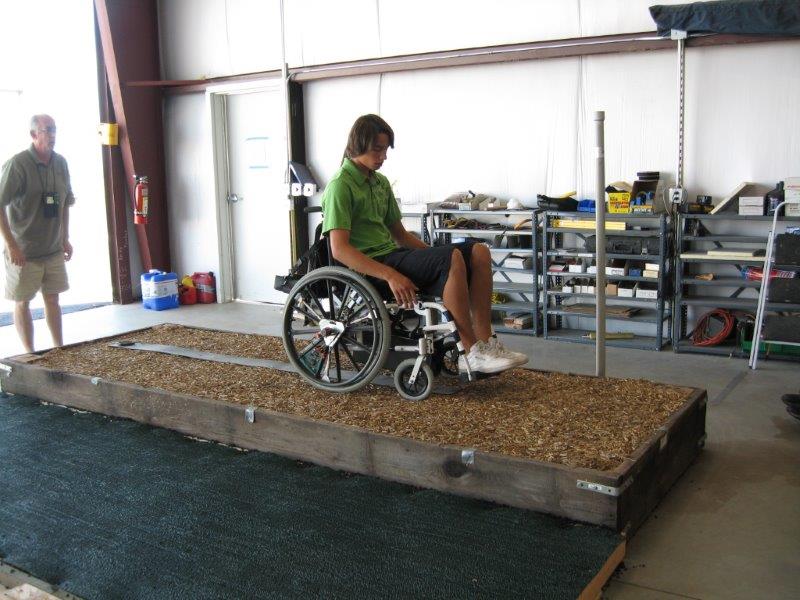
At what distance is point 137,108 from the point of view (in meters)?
→ 7.38

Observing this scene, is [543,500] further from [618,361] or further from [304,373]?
[618,361]

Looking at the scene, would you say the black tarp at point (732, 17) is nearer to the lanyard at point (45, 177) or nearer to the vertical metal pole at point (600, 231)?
the vertical metal pole at point (600, 231)

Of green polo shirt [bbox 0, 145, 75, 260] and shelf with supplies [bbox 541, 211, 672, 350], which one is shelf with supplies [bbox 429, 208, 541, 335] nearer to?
shelf with supplies [bbox 541, 211, 672, 350]

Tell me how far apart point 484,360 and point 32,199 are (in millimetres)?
3001

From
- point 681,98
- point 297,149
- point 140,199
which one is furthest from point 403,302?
point 140,199

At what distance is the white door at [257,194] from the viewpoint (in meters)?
7.10

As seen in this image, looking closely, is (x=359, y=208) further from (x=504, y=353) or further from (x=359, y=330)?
(x=504, y=353)

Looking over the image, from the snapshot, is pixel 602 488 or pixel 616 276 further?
pixel 616 276

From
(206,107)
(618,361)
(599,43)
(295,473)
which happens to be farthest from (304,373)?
(206,107)

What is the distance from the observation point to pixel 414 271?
10.8 feet

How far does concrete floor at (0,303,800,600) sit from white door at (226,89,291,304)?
122 inches

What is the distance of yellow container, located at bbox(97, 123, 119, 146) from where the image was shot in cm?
720

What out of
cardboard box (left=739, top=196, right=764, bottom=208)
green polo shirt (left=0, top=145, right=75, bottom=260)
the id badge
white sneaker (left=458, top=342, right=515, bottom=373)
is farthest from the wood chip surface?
cardboard box (left=739, top=196, right=764, bottom=208)

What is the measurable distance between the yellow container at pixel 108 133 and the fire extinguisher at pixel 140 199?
1.21 ft
